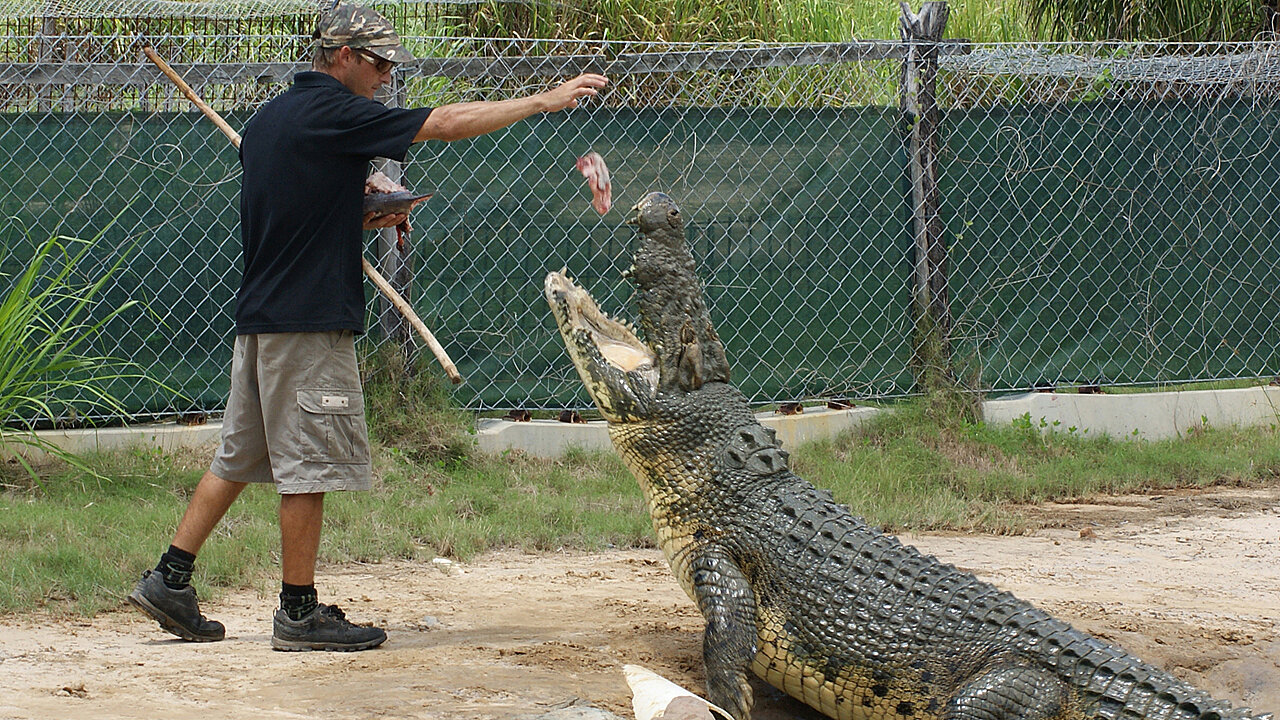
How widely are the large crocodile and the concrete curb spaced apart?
7.91ft

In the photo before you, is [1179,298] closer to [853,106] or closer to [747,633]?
[853,106]

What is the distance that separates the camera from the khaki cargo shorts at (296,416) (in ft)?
11.5

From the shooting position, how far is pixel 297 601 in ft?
11.6

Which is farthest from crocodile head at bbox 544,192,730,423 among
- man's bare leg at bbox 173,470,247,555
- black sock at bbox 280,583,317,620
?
man's bare leg at bbox 173,470,247,555

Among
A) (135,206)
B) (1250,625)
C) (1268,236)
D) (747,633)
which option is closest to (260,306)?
(747,633)

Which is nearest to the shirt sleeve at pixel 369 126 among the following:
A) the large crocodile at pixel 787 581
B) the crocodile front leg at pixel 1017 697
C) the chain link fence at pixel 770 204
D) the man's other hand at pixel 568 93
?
the man's other hand at pixel 568 93

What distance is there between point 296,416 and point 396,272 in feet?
8.19

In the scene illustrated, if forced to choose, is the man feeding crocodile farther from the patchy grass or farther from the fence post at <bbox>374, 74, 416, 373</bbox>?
the fence post at <bbox>374, 74, 416, 373</bbox>

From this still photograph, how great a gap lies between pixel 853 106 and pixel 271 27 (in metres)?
3.46

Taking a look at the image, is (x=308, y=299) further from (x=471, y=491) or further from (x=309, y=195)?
(x=471, y=491)

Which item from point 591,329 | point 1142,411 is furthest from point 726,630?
point 1142,411

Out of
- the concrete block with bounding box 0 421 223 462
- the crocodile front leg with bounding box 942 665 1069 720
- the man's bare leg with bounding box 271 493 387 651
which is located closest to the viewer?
the crocodile front leg with bounding box 942 665 1069 720

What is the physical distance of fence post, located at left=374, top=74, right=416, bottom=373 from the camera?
5895 mm

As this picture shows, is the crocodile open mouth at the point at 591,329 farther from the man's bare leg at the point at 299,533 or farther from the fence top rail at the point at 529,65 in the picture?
the fence top rail at the point at 529,65
